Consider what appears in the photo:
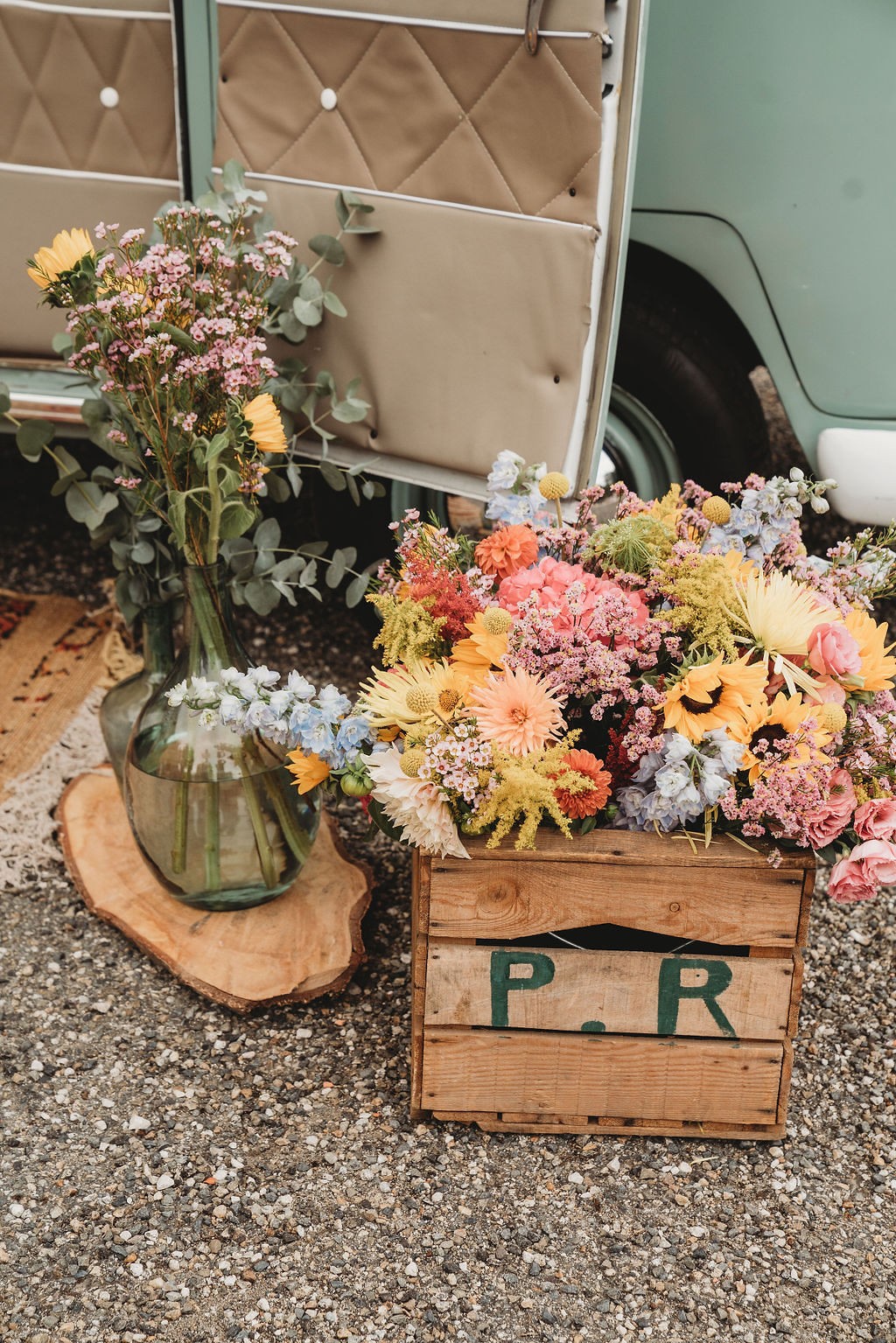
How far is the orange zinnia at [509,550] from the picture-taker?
1839 mm

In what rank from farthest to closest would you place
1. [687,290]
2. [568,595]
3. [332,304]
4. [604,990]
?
[687,290] < [332,304] < [604,990] < [568,595]

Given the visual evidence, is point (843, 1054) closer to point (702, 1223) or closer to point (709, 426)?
point (702, 1223)

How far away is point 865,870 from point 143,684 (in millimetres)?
1464

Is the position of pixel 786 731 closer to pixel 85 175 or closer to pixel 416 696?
pixel 416 696

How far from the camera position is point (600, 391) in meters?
2.23

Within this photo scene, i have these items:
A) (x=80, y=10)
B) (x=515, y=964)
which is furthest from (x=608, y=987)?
(x=80, y=10)

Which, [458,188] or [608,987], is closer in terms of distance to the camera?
[608,987]

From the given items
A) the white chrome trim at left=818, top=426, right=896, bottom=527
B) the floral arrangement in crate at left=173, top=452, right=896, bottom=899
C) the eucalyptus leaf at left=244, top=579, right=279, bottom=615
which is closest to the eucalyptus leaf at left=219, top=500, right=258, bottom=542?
the floral arrangement in crate at left=173, top=452, right=896, bottom=899

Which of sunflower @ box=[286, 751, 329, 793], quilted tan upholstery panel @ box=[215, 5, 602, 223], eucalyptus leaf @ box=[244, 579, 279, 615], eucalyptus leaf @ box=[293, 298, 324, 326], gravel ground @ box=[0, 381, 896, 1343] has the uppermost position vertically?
quilted tan upholstery panel @ box=[215, 5, 602, 223]

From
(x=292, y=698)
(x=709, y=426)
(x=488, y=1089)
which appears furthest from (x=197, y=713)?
(x=709, y=426)

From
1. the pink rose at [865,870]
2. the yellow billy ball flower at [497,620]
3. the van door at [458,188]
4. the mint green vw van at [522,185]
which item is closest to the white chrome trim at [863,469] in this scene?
the mint green vw van at [522,185]

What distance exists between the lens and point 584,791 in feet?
5.35

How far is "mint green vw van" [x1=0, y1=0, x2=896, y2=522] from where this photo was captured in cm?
213

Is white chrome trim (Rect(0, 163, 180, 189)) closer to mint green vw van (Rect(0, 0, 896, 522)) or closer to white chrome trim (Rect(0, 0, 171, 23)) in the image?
mint green vw van (Rect(0, 0, 896, 522))
